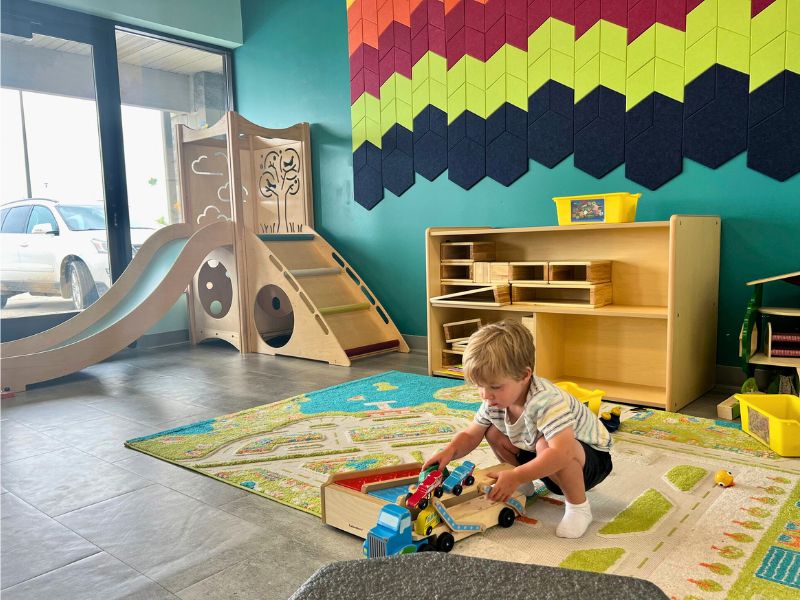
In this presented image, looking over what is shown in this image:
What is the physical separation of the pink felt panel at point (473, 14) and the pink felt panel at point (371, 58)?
2.73 feet

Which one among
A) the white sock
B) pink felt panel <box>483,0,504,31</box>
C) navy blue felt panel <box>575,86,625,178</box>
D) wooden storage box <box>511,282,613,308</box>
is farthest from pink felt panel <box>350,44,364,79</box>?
the white sock

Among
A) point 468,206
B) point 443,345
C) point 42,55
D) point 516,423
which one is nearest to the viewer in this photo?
point 516,423

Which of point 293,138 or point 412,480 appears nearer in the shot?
point 412,480

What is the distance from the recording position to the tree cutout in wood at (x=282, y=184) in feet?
17.5

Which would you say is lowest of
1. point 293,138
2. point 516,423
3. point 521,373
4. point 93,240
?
point 516,423

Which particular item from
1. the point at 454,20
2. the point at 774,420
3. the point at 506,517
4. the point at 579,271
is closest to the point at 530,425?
the point at 506,517

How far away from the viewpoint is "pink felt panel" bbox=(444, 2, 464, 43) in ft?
13.9

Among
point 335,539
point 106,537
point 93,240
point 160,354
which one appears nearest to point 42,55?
point 93,240

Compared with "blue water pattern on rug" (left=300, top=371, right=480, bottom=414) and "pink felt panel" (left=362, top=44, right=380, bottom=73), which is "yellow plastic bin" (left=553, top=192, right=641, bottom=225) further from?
"pink felt panel" (left=362, top=44, right=380, bottom=73)

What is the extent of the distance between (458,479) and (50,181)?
4.40 m

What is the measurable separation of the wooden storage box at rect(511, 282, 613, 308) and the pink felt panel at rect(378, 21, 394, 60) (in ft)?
7.28

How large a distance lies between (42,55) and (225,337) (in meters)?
2.54

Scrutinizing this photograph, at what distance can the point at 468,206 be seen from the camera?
4.34m

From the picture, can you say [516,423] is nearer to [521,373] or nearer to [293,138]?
[521,373]
